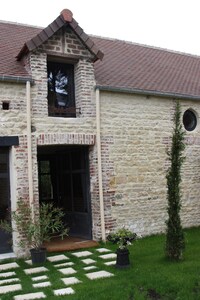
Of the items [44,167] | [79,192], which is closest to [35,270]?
[79,192]

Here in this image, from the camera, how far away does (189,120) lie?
38.9 feet

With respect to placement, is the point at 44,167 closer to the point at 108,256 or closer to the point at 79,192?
the point at 79,192

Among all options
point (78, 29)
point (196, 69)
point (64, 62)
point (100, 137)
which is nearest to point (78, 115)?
point (100, 137)

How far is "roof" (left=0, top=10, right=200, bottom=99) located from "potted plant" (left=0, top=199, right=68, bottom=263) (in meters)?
3.33

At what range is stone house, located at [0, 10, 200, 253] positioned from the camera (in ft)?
28.6

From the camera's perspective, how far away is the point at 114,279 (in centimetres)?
641

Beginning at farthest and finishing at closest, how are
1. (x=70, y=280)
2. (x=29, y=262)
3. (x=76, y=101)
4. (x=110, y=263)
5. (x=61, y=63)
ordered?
(x=61, y=63), (x=76, y=101), (x=29, y=262), (x=110, y=263), (x=70, y=280)

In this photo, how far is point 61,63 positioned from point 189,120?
464 centimetres

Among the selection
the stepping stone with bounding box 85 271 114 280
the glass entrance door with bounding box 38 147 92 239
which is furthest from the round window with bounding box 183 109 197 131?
the stepping stone with bounding box 85 271 114 280

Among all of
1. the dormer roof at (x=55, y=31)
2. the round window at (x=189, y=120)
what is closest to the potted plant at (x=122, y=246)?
the dormer roof at (x=55, y=31)

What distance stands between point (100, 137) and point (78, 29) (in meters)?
2.97

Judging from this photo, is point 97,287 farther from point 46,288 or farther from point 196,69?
point 196,69

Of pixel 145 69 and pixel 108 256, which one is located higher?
pixel 145 69

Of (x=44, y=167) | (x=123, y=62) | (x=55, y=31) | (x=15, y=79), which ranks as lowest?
(x=44, y=167)
